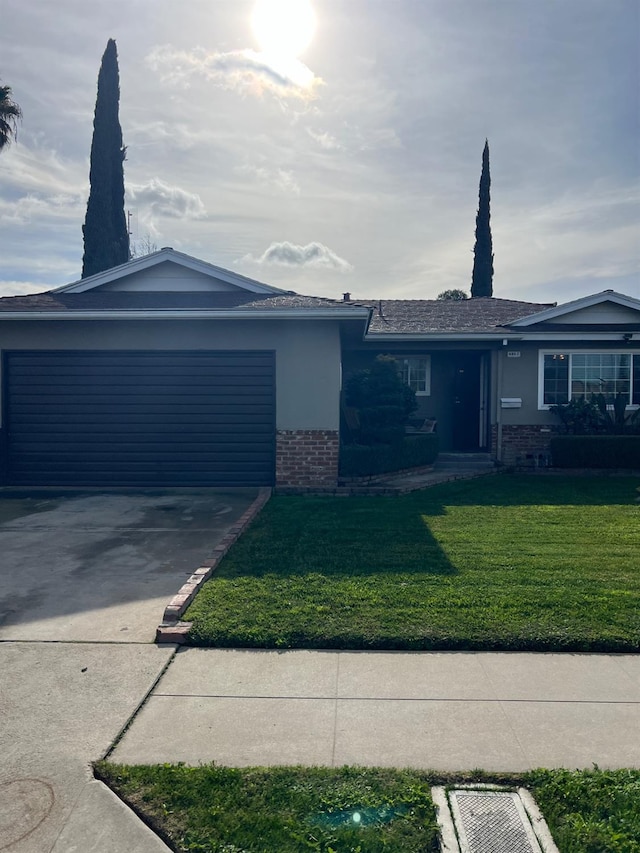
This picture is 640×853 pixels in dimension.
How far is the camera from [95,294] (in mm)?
13477

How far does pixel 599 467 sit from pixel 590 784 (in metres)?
11.8

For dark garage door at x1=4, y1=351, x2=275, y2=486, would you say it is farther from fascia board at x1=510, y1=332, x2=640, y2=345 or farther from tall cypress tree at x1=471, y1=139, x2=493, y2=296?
tall cypress tree at x1=471, y1=139, x2=493, y2=296

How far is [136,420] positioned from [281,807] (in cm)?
1016

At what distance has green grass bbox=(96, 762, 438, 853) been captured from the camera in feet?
8.83

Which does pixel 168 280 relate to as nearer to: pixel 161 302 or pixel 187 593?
pixel 161 302

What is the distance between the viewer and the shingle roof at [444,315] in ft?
50.2

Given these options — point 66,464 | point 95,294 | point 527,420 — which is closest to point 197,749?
point 66,464

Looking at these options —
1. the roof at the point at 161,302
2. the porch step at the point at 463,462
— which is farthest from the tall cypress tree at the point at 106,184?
the porch step at the point at 463,462

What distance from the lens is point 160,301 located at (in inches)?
489

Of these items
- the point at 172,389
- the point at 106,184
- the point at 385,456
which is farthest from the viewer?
the point at 106,184

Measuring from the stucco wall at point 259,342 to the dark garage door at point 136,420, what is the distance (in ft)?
0.69

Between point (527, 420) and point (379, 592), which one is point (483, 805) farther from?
point (527, 420)

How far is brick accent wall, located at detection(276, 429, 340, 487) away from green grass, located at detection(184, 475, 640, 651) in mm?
1682

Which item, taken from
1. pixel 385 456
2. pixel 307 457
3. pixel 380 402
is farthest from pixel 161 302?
pixel 385 456
